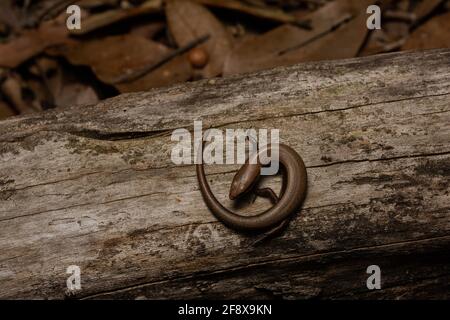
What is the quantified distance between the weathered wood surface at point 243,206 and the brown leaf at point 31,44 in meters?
1.78

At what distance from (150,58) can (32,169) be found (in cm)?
195

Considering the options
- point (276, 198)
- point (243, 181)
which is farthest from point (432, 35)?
point (243, 181)

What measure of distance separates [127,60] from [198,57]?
2.21 feet

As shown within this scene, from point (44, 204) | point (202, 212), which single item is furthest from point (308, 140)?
point (44, 204)

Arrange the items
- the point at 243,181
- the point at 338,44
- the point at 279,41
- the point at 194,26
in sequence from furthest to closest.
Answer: the point at 194,26 → the point at 279,41 → the point at 338,44 → the point at 243,181

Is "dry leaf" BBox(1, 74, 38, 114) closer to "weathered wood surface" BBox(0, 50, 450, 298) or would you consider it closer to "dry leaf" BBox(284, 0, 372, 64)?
"weathered wood surface" BBox(0, 50, 450, 298)

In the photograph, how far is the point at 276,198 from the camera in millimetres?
3410

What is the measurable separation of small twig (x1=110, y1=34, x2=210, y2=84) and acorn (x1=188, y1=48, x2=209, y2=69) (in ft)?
0.23

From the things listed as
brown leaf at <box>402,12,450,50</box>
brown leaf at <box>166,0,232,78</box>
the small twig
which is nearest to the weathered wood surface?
the small twig

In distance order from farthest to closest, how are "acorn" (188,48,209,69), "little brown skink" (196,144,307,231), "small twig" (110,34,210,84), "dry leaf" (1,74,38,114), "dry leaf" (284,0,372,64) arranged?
"dry leaf" (1,74,38,114) → "acorn" (188,48,209,69) → "small twig" (110,34,210,84) → "dry leaf" (284,0,372,64) → "little brown skink" (196,144,307,231)

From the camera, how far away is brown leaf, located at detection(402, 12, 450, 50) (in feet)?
15.7

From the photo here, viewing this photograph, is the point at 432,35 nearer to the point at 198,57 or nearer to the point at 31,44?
the point at 198,57

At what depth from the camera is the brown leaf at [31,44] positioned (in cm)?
514

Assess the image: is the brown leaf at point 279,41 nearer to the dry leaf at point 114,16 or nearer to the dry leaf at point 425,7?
the dry leaf at point 425,7
